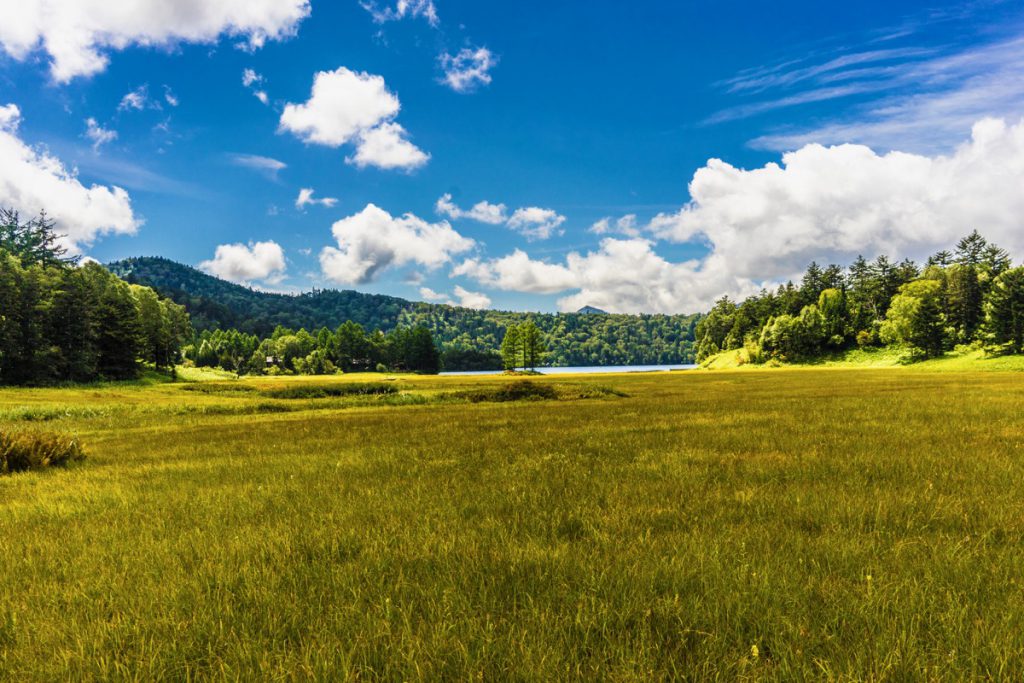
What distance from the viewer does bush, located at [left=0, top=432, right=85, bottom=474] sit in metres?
13.4

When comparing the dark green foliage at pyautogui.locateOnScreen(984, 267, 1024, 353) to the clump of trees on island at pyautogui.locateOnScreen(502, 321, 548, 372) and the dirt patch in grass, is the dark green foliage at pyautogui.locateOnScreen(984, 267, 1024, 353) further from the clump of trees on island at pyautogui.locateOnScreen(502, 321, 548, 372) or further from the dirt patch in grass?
the clump of trees on island at pyautogui.locateOnScreen(502, 321, 548, 372)

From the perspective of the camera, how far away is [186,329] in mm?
119375

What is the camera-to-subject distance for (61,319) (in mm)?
67188

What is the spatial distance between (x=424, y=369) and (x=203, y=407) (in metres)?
129

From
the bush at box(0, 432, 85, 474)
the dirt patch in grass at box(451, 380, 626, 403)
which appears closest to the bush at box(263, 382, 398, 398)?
the dirt patch in grass at box(451, 380, 626, 403)

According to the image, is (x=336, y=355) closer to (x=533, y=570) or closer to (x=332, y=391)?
(x=332, y=391)

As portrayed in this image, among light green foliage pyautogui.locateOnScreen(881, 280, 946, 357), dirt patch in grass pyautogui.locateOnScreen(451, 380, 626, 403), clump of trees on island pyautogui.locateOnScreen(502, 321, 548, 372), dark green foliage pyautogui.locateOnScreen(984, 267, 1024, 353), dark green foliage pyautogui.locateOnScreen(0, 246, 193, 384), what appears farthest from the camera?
clump of trees on island pyautogui.locateOnScreen(502, 321, 548, 372)

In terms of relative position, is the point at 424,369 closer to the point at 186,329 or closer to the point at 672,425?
the point at 186,329

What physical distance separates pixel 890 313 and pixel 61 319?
540 feet

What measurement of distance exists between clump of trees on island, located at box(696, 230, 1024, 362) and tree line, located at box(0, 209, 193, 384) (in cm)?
15046

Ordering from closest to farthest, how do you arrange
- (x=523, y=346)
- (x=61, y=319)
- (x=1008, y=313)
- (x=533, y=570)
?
1. (x=533, y=570)
2. (x=61, y=319)
3. (x=1008, y=313)
4. (x=523, y=346)

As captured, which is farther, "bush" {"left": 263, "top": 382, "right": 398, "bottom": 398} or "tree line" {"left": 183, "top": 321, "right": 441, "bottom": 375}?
"tree line" {"left": 183, "top": 321, "right": 441, "bottom": 375}

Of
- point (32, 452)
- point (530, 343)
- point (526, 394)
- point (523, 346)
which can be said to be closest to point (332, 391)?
point (526, 394)

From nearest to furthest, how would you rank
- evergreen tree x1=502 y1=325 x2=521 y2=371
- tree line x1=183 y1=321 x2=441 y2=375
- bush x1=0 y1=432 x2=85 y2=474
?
bush x1=0 y1=432 x2=85 y2=474, evergreen tree x1=502 y1=325 x2=521 y2=371, tree line x1=183 y1=321 x2=441 y2=375
